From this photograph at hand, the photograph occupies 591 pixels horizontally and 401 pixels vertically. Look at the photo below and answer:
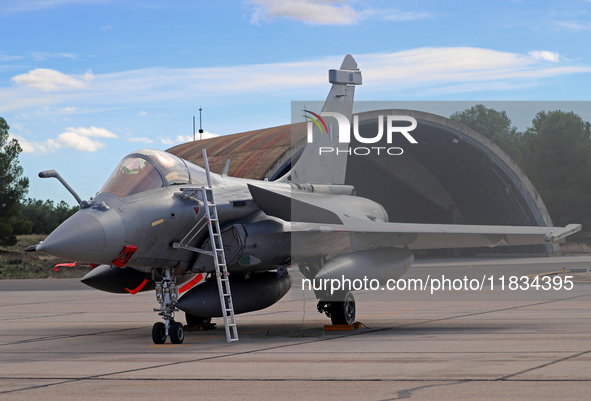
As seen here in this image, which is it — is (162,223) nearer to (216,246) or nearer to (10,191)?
(216,246)

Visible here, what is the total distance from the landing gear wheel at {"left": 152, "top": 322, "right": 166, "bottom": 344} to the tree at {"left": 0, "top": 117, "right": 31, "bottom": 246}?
3604cm

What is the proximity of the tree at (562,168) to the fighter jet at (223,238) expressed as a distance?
47.6 m

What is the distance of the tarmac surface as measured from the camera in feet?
24.0

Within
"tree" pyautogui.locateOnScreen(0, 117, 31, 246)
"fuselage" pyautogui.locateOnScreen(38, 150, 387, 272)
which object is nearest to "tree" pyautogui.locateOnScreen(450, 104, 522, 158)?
"tree" pyautogui.locateOnScreen(0, 117, 31, 246)

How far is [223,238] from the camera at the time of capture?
12570mm

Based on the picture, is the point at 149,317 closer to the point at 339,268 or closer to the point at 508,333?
the point at 339,268

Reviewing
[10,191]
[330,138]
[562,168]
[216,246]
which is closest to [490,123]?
[562,168]

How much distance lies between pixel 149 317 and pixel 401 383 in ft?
35.4

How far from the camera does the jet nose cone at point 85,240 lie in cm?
1033

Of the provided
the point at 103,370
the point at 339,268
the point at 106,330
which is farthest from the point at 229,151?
the point at 103,370

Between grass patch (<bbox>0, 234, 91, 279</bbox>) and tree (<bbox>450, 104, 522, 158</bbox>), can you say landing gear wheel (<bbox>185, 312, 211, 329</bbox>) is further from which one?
tree (<bbox>450, 104, 522, 158</bbox>)

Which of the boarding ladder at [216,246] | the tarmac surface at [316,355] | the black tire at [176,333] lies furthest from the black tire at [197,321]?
the black tire at [176,333]

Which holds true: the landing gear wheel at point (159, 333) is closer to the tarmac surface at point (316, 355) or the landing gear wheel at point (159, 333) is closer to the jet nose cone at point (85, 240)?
the tarmac surface at point (316, 355)

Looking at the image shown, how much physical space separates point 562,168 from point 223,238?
5323 cm
